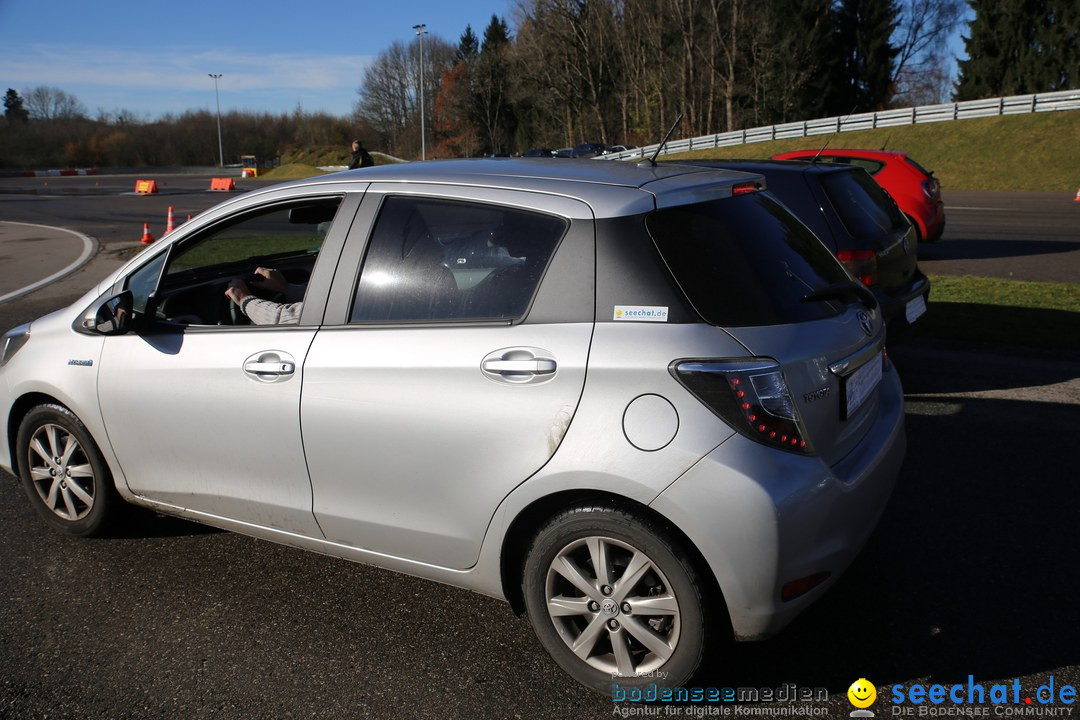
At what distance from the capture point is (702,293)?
2920mm

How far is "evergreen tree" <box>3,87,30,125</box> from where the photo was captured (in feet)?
328

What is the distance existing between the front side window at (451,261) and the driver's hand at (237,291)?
0.99m

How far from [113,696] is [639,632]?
6.02 ft

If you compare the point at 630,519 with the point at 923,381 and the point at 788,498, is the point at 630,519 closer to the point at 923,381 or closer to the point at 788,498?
the point at 788,498

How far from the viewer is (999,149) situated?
124 ft

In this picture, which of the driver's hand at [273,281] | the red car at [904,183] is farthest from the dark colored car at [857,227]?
the red car at [904,183]

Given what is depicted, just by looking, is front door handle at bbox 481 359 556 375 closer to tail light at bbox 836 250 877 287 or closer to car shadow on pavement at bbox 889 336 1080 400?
tail light at bbox 836 250 877 287

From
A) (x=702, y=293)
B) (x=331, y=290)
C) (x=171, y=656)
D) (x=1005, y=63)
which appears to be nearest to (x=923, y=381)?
(x=702, y=293)

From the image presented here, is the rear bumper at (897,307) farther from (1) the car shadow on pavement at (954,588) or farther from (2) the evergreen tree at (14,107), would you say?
(2) the evergreen tree at (14,107)

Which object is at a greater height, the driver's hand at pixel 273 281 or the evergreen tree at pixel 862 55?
the evergreen tree at pixel 862 55

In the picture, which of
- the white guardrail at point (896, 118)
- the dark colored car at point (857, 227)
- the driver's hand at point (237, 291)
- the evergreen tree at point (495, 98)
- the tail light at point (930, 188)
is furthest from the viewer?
the evergreen tree at point (495, 98)

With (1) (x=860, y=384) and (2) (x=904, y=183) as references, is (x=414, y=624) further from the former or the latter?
(2) (x=904, y=183)

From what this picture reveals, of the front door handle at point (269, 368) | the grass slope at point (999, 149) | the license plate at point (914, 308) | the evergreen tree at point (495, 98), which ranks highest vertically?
the evergreen tree at point (495, 98)

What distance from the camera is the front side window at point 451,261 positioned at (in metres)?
3.14
